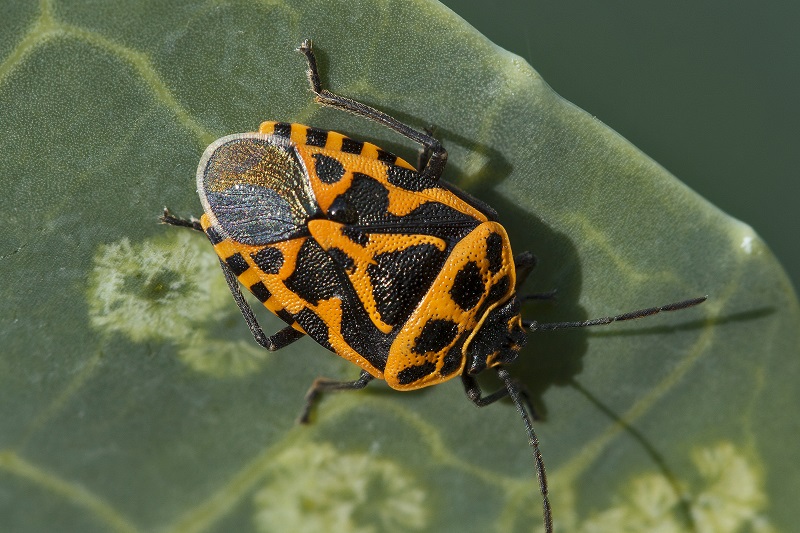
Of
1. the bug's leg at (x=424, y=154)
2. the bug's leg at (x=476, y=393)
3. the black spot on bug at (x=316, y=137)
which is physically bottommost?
the bug's leg at (x=476, y=393)

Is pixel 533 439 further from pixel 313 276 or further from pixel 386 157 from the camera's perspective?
pixel 386 157

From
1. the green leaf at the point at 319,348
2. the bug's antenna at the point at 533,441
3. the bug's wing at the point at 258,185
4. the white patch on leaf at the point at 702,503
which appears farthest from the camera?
the white patch on leaf at the point at 702,503

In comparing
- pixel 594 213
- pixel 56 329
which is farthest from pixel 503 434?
pixel 56 329

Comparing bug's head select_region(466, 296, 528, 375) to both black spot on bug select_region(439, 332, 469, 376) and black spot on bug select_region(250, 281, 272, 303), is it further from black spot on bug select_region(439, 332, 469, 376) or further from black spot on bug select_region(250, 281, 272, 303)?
black spot on bug select_region(250, 281, 272, 303)

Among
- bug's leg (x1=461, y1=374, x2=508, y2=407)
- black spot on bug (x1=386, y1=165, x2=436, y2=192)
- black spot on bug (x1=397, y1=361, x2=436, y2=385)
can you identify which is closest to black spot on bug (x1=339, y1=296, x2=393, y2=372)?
black spot on bug (x1=397, y1=361, x2=436, y2=385)

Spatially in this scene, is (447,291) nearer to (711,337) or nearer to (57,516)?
(711,337)

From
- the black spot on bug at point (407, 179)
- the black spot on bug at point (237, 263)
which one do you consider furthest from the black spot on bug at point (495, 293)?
the black spot on bug at point (237, 263)

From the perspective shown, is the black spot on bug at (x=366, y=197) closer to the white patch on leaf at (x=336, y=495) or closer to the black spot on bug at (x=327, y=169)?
the black spot on bug at (x=327, y=169)
